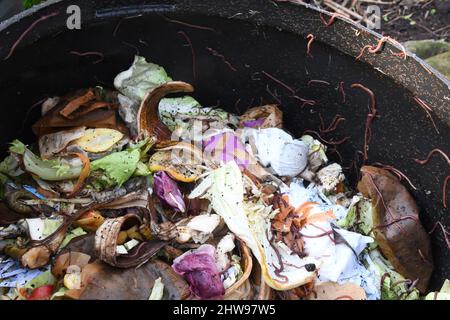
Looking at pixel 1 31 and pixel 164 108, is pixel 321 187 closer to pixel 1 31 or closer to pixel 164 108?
pixel 164 108

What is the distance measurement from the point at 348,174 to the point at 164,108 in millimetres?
859

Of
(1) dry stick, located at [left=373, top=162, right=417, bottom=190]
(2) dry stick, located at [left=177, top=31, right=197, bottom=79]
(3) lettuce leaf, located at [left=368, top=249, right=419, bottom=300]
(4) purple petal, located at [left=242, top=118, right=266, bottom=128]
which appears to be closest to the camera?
(3) lettuce leaf, located at [left=368, top=249, right=419, bottom=300]

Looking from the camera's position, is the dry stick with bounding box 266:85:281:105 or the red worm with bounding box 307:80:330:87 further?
the dry stick with bounding box 266:85:281:105

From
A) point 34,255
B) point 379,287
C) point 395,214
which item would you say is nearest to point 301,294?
point 379,287

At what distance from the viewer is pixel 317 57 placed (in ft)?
7.72

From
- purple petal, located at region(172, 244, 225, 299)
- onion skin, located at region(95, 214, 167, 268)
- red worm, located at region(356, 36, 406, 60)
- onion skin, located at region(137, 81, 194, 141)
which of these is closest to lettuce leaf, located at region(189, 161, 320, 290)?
purple petal, located at region(172, 244, 225, 299)

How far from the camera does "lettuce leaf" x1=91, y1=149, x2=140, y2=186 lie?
7.44ft

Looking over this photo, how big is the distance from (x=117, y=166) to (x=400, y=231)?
1.10 meters

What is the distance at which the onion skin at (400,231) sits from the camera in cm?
222

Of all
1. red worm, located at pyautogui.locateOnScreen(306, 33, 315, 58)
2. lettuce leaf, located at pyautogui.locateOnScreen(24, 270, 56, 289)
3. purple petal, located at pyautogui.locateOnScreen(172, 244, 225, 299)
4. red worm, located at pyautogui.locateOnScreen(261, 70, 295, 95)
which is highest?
red worm, located at pyautogui.locateOnScreen(306, 33, 315, 58)

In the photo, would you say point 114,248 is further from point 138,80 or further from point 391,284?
point 391,284

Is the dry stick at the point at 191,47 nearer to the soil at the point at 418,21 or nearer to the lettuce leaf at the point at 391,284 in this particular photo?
the lettuce leaf at the point at 391,284

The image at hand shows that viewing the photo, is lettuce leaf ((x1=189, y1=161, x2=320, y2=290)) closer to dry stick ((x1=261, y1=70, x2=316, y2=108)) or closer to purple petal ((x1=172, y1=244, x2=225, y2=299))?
purple petal ((x1=172, y1=244, x2=225, y2=299))

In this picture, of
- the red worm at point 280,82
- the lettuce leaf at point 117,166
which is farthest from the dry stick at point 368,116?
the lettuce leaf at point 117,166
